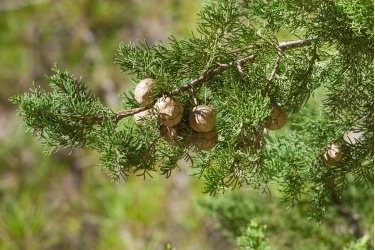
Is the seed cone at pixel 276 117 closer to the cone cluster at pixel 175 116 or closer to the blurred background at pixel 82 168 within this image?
the cone cluster at pixel 175 116

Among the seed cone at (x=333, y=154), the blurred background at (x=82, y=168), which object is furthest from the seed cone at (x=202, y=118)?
the blurred background at (x=82, y=168)

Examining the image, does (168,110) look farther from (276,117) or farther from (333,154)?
(333,154)

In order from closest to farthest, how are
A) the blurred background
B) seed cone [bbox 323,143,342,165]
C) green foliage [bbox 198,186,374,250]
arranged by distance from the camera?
seed cone [bbox 323,143,342,165] → green foliage [bbox 198,186,374,250] → the blurred background

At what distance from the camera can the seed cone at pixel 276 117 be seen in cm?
51

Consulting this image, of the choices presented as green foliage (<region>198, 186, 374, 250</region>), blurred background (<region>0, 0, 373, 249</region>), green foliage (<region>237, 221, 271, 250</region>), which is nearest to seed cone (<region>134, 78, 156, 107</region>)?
green foliage (<region>237, 221, 271, 250</region>)

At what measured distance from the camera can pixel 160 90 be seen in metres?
0.49

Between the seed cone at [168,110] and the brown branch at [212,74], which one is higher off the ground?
the brown branch at [212,74]

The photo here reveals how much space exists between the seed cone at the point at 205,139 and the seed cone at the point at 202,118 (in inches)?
0.5

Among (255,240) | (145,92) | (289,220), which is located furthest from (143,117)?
(289,220)

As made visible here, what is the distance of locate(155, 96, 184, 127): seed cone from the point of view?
484 mm

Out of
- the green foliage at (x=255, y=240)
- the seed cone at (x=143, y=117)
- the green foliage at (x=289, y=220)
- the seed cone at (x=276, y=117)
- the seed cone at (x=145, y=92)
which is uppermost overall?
the green foliage at (x=289, y=220)

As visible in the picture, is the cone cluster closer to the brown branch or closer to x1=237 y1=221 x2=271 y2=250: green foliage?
the brown branch

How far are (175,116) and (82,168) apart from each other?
259 centimetres

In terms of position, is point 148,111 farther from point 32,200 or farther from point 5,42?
point 5,42
